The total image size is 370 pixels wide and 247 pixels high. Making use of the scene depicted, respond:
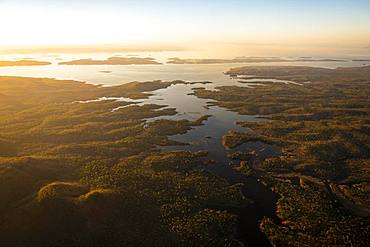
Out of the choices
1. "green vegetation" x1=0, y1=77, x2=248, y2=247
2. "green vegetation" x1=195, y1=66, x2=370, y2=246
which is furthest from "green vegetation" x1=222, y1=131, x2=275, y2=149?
"green vegetation" x1=0, y1=77, x2=248, y2=247

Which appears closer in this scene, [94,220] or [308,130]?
[94,220]

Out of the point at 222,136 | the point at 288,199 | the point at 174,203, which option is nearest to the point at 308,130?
the point at 222,136

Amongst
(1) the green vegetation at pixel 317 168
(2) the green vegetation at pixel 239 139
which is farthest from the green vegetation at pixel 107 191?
(2) the green vegetation at pixel 239 139

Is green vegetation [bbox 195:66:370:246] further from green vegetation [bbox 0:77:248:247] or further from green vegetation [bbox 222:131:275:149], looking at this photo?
green vegetation [bbox 0:77:248:247]

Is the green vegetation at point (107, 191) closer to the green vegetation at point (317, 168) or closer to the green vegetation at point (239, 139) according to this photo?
the green vegetation at point (317, 168)

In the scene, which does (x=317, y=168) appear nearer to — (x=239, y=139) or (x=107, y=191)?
(x=239, y=139)

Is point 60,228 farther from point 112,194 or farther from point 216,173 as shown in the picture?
point 216,173
